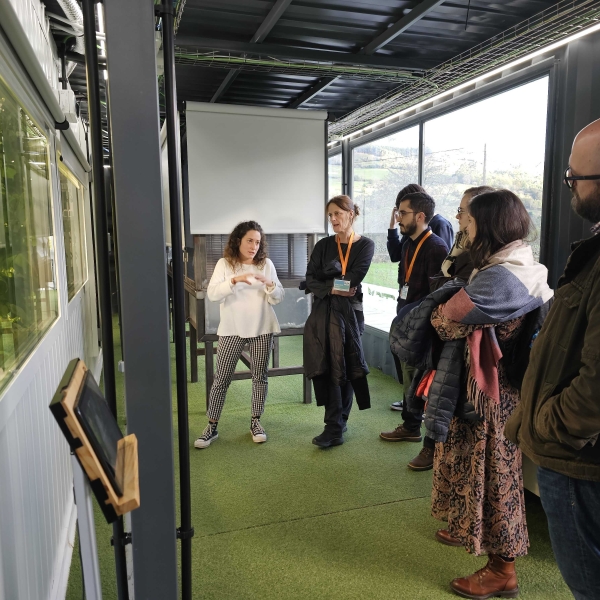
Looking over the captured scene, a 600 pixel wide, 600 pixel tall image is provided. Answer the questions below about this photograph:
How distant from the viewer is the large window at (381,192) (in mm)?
5277

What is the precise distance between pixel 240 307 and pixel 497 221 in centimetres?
201

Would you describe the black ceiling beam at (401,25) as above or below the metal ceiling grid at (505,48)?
above

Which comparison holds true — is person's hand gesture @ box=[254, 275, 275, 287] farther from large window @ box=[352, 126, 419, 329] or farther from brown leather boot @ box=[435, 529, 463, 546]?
large window @ box=[352, 126, 419, 329]

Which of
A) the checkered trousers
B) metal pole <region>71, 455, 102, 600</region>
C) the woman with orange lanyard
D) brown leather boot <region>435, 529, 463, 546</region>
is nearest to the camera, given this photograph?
metal pole <region>71, 455, 102, 600</region>

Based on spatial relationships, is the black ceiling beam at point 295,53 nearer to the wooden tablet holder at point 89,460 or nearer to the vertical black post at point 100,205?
the vertical black post at point 100,205

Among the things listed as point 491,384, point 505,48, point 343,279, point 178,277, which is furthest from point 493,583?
point 505,48

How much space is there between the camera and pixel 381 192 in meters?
5.84

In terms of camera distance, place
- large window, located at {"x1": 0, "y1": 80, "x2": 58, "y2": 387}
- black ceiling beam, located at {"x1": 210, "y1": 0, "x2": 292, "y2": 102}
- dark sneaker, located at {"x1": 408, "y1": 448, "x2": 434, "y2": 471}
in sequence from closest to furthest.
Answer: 1. large window, located at {"x1": 0, "y1": 80, "x2": 58, "y2": 387}
2. black ceiling beam, located at {"x1": 210, "y1": 0, "x2": 292, "y2": 102}
3. dark sneaker, located at {"x1": 408, "y1": 448, "x2": 434, "y2": 471}

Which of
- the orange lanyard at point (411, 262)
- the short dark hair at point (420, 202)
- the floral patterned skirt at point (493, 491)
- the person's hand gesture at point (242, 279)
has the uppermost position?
the short dark hair at point (420, 202)

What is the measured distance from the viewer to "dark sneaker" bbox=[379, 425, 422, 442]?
3752 millimetres

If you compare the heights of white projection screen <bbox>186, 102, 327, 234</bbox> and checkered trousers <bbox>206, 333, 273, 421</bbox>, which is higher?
white projection screen <bbox>186, 102, 327, 234</bbox>

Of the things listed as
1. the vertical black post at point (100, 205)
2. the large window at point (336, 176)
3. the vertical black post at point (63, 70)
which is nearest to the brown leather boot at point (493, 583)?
the vertical black post at point (100, 205)

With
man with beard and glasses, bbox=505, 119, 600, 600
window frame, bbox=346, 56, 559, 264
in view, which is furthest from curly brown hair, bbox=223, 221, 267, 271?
man with beard and glasses, bbox=505, 119, 600, 600

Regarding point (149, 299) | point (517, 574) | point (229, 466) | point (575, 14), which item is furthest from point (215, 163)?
point (517, 574)
